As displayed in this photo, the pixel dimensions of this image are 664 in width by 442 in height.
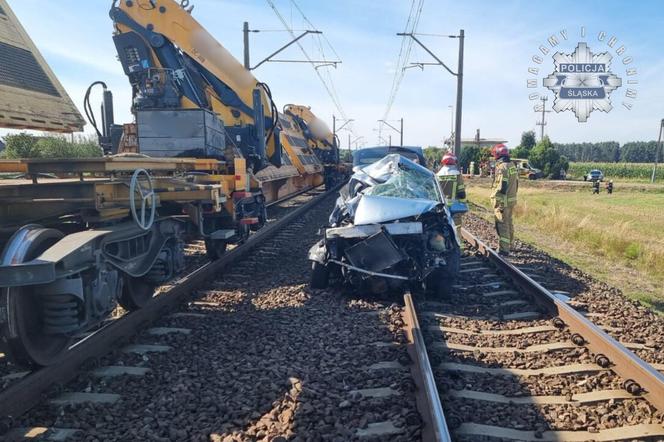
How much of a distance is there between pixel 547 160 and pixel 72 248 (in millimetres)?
56001

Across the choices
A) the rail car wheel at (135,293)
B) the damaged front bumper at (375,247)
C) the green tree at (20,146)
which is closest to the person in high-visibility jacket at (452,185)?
the damaged front bumper at (375,247)

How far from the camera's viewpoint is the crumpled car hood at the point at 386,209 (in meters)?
6.13

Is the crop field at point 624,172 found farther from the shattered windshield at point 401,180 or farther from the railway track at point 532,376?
the railway track at point 532,376

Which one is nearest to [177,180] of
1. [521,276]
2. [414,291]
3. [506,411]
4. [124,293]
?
[124,293]

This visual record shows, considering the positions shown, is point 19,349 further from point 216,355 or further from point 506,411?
point 506,411

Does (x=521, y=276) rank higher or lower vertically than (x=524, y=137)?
lower

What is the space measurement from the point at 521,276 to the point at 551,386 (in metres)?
3.07

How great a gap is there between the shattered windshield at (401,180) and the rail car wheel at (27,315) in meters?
4.12

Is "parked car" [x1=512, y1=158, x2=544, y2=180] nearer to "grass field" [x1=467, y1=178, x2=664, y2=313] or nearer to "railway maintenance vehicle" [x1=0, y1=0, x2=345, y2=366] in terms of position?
"grass field" [x1=467, y1=178, x2=664, y2=313]

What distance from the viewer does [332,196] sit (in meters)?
23.6

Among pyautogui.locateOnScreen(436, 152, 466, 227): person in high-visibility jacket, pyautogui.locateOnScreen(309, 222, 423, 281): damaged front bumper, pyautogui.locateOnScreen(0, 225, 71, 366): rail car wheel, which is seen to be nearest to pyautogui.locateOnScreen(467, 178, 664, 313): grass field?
pyautogui.locateOnScreen(436, 152, 466, 227): person in high-visibility jacket

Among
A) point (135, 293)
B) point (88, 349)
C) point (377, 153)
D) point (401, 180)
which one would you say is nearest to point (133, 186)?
point (88, 349)

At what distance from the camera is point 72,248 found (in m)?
3.72

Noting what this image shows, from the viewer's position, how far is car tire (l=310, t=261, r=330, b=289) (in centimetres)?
648
